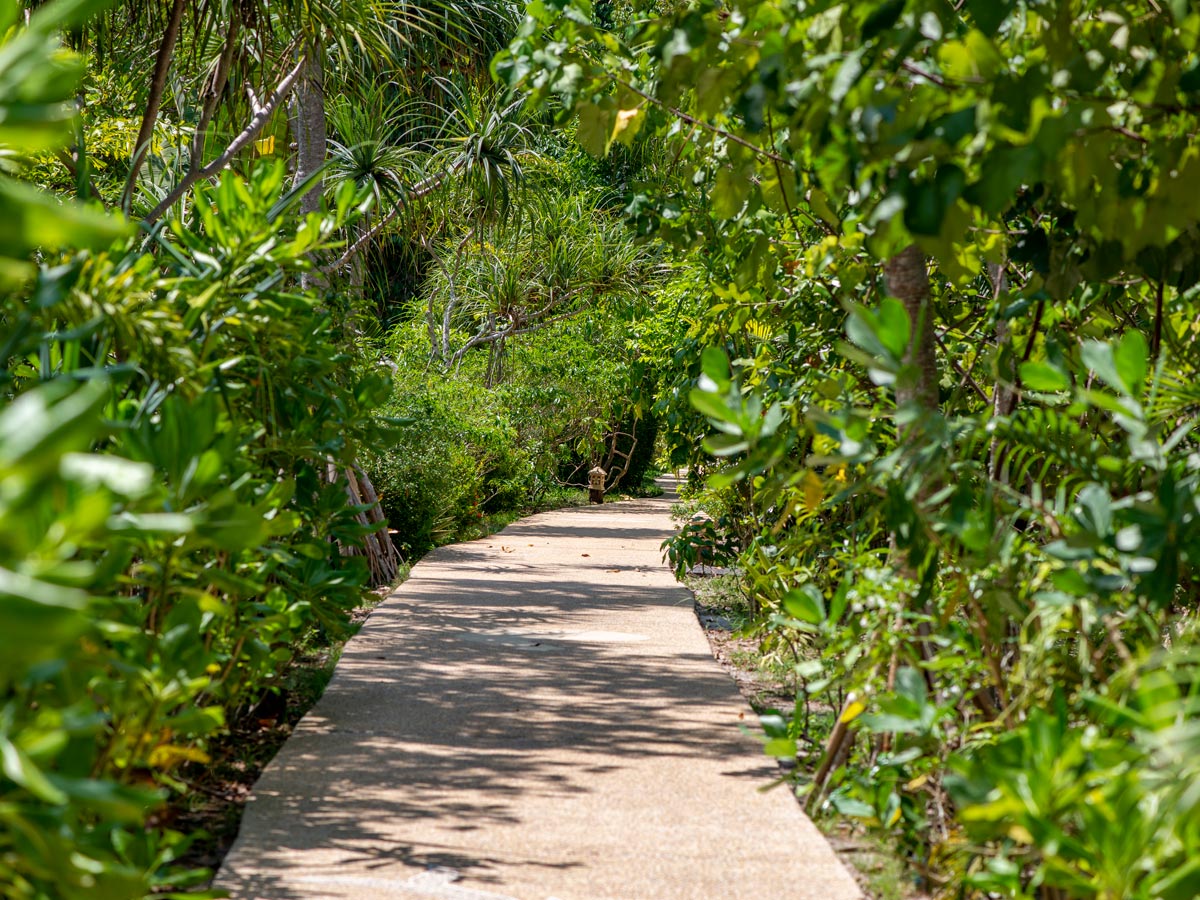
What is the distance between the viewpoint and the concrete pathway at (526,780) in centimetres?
378

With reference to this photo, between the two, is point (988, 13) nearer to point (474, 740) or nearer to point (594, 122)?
point (594, 122)

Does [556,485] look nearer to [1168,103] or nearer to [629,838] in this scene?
[629,838]

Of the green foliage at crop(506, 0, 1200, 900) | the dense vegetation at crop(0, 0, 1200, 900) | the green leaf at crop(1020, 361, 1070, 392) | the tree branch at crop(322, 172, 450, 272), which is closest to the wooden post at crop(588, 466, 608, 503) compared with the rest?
the tree branch at crop(322, 172, 450, 272)

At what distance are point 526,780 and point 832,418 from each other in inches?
107

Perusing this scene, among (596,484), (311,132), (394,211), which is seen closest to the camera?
(311,132)

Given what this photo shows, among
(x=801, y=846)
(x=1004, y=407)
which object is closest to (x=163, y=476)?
(x=801, y=846)

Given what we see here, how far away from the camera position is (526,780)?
4891 mm

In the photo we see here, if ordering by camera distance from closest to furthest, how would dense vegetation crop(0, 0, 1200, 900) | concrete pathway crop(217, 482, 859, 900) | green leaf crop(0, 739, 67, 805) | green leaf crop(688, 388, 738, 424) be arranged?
green leaf crop(0, 739, 67, 805) → dense vegetation crop(0, 0, 1200, 900) → green leaf crop(688, 388, 738, 424) → concrete pathway crop(217, 482, 859, 900)

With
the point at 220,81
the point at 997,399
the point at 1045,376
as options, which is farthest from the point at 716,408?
the point at 220,81

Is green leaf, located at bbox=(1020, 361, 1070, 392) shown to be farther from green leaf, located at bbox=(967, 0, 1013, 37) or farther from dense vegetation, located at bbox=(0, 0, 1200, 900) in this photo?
green leaf, located at bbox=(967, 0, 1013, 37)

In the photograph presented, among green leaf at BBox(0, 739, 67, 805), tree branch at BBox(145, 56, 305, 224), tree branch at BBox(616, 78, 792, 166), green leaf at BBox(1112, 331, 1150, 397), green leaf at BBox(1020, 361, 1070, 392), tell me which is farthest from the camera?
tree branch at BBox(145, 56, 305, 224)

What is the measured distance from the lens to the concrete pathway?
378 centimetres

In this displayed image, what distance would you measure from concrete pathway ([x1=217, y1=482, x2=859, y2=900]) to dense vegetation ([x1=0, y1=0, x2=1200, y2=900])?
36 centimetres

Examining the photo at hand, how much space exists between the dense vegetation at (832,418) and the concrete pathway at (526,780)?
36cm
